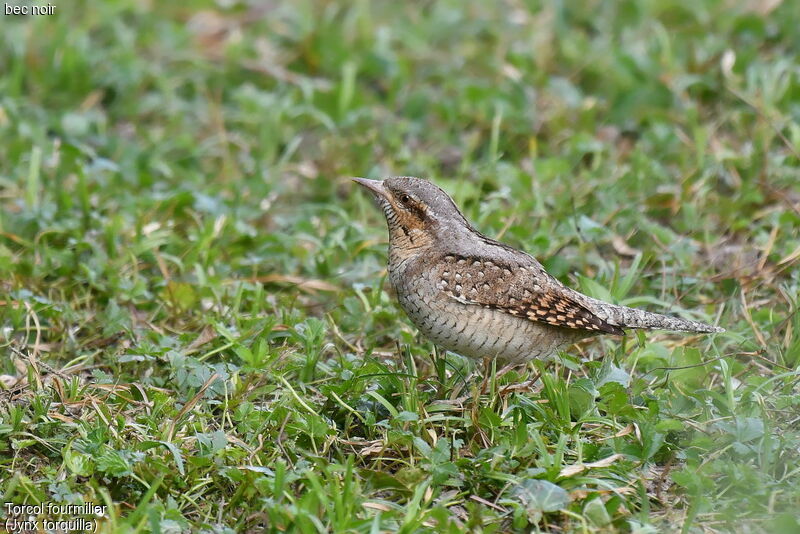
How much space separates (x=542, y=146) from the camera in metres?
7.00

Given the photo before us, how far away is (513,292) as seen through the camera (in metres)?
4.52

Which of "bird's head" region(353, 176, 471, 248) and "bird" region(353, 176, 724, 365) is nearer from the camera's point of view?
"bird" region(353, 176, 724, 365)

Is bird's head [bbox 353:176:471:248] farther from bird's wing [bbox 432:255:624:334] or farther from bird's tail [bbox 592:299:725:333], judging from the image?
bird's tail [bbox 592:299:725:333]

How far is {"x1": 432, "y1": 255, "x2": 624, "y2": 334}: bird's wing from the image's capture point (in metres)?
4.47

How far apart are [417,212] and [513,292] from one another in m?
0.60

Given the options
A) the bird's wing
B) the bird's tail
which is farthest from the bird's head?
the bird's tail

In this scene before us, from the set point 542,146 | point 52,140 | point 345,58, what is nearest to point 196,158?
point 52,140

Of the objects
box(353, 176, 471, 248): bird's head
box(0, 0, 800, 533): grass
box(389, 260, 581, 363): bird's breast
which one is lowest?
box(0, 0, 800, 533): grass

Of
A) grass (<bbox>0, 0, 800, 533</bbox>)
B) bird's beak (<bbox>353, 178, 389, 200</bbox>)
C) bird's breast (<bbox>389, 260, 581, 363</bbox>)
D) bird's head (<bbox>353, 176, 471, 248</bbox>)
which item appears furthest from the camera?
bird's beak (<bbox>353, 178, 389, 200</bbox>)

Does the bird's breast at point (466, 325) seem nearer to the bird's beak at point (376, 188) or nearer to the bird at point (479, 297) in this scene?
the bird at point (479, 297)

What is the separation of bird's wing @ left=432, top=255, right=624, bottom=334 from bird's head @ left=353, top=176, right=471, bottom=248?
211 mm

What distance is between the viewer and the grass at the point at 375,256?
4.01 meters

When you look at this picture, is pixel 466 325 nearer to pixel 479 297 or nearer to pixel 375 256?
pixel 479 297

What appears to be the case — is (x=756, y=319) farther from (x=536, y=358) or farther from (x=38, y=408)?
(x=38, y=408)
